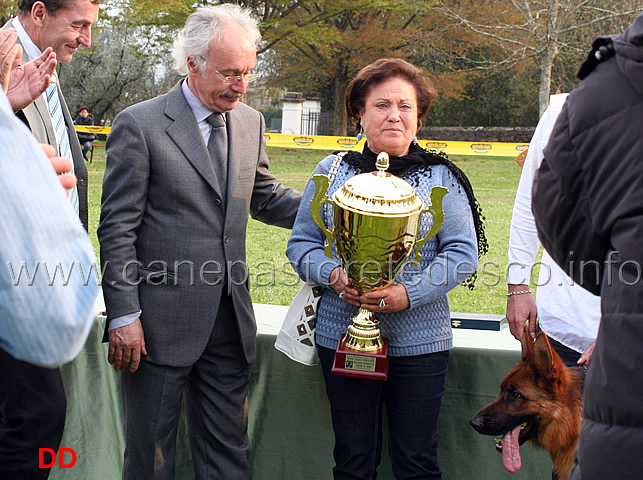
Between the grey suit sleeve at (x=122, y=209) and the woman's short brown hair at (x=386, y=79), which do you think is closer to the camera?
the grey suit sleeve at (x=122, y=209)

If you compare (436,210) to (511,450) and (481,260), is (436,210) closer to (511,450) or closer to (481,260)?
(511,450)

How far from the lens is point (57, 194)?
90 cm

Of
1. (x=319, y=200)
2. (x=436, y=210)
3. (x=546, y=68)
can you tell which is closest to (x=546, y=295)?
(x=436, y=210)

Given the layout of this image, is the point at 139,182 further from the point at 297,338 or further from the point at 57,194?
the point at 57,194

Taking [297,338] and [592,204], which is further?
[297,338]

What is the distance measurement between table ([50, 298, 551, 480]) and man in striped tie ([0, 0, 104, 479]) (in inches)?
29.1

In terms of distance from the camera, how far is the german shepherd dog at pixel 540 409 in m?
2.12

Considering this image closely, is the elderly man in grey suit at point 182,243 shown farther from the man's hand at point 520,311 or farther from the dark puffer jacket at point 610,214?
the dark puffer jacket at point 610,214

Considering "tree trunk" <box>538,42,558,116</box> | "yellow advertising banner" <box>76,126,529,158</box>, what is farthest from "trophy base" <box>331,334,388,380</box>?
"tree trunk" <box>538,42,558,116</box>

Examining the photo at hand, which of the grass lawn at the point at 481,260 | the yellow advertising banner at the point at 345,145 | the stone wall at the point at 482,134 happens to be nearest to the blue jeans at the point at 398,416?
the grass lawn at the point at 481,260

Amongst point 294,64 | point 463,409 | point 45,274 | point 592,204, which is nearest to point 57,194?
point 45,274

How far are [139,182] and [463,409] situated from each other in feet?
5.45

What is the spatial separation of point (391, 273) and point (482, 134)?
2545 cm

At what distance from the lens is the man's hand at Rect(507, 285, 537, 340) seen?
2.41m
